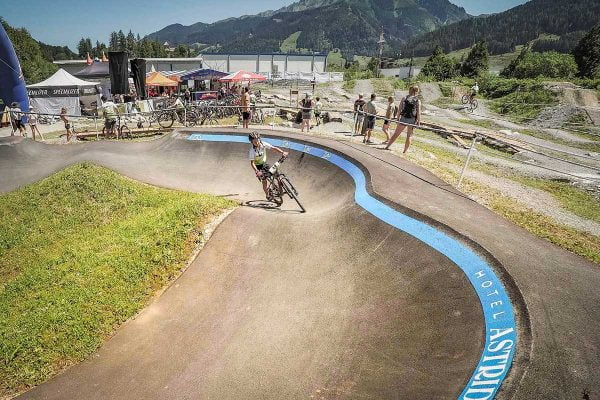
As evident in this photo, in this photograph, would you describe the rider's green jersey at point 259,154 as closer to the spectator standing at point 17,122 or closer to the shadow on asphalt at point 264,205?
the shadow on asphalt at point 264,205

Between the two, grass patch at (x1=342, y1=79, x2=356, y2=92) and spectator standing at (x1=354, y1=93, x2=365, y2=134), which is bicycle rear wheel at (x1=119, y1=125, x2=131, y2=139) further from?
grass patch at (x1=342, y1=79, x2=356, y2=92)

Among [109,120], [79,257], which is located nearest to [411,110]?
[79,257]

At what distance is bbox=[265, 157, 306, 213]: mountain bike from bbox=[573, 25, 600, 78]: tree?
230 feet

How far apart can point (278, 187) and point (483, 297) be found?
6910mm

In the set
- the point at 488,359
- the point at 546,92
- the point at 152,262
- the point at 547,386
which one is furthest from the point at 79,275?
the point at 546,92

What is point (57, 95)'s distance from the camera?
91.6 feet

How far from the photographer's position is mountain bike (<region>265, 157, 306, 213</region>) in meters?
10.2

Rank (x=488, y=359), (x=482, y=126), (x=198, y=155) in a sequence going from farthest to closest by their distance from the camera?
1. (x=482, y=126)
2. (x=198, y=155)
3. (x=488, y=359)

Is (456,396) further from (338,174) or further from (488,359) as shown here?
(338,174)

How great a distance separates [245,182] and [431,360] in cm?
1048

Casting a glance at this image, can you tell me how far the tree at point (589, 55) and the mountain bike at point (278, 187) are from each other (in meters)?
70.1

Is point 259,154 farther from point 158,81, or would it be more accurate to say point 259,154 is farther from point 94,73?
point 94,73


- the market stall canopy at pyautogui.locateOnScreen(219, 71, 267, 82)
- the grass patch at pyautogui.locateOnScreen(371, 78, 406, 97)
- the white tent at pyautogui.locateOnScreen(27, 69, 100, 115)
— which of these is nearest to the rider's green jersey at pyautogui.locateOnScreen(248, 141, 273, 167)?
the market stall canopy at pyautogui.locateOnScreen(219, 71, 267, 82)

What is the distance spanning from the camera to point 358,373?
4434 mm
